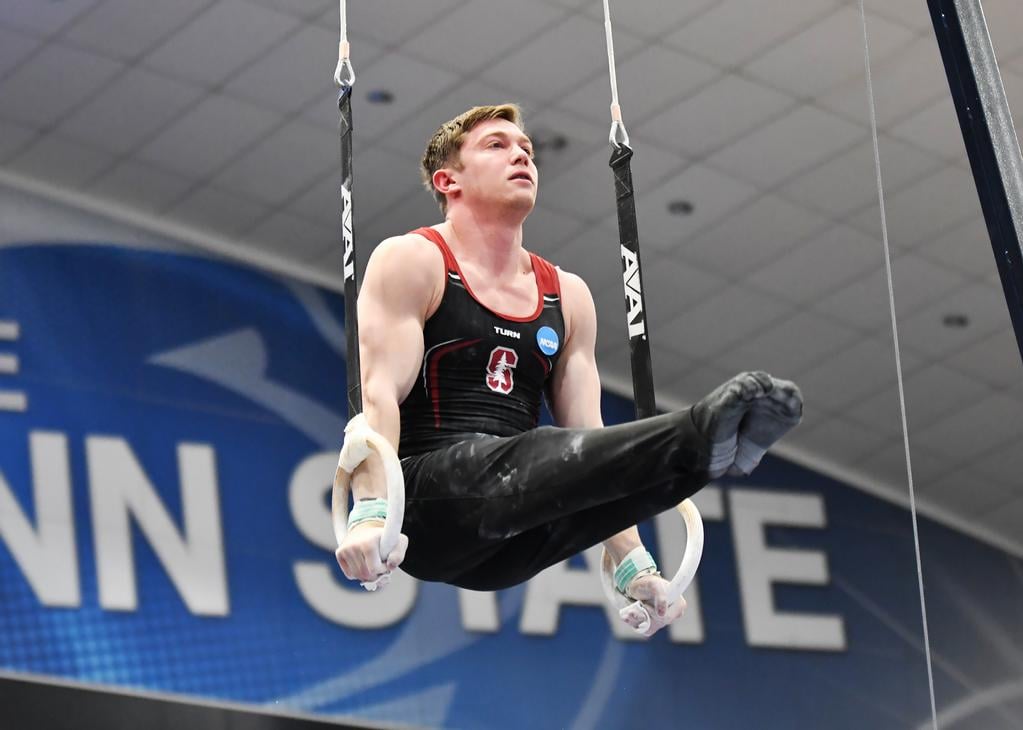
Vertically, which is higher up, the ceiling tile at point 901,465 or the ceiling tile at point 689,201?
the ceiling tile at point 689,201

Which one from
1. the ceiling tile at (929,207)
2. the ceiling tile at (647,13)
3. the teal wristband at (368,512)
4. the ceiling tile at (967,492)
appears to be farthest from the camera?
the ceiling tile at (967,492)

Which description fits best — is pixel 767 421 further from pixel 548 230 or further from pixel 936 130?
pixel 548 230

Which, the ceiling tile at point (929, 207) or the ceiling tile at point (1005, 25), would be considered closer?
the ceiling tile at point (1005, 25)

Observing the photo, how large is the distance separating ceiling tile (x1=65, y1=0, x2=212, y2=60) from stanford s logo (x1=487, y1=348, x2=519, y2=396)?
5169 mm

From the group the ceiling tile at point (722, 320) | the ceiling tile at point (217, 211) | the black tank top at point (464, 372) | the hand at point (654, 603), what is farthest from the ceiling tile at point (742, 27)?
the hand at point (654, 603)

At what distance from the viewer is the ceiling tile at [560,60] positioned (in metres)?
10.1

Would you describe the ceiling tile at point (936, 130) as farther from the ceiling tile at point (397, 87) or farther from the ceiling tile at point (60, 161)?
the ceiling tile at point (60, 161)

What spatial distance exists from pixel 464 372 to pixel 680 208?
6.49m

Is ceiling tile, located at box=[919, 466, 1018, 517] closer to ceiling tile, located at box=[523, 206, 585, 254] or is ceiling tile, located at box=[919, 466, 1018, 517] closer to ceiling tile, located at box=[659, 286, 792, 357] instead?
ceiling tile, located at box=[659, 286, 792, 357]

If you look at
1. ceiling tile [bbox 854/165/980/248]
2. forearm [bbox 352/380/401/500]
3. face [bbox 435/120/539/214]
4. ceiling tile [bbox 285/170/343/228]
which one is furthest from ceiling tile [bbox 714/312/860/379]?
forearm [bbox 352/380/401/500]

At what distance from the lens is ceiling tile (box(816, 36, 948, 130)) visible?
10375mm

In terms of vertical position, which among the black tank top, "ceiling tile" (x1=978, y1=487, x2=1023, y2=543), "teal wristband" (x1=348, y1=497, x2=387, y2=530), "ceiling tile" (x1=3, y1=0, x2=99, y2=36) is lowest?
"teal wristband" (x1=348, y1=497, x2=387, y2=530)

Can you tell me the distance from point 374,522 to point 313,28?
5.69m

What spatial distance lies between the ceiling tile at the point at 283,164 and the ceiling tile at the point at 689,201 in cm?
187
